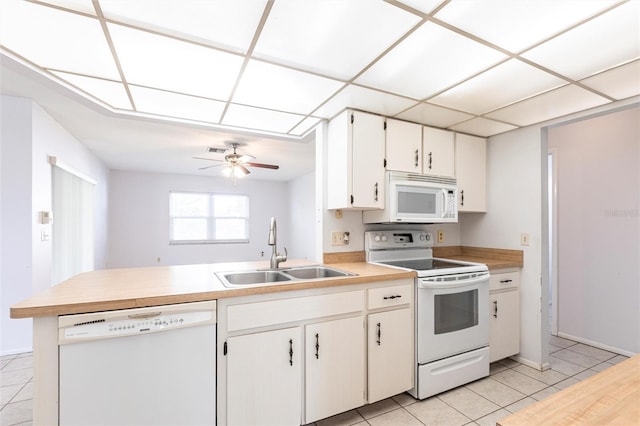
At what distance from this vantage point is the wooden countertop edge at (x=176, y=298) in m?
1.22

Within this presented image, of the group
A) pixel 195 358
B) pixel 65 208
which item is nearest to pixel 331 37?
pixel 195 358

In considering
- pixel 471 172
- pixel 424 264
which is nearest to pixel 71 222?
pixel 424 264

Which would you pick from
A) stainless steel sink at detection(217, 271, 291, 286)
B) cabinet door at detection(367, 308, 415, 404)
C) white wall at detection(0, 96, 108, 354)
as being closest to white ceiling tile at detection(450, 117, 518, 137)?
cabinet door at detection(367, 308, 415, 404)

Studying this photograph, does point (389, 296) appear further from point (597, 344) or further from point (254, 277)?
point (597, 344)

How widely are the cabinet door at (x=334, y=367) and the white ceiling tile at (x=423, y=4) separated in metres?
1.74

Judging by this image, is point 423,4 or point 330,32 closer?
point 423,4

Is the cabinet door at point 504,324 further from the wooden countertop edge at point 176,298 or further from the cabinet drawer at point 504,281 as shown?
the wooden countertop edge at point 176,298

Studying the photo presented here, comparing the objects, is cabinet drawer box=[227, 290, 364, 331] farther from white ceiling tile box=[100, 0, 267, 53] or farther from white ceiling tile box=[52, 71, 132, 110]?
white ceiling tile box=[52, 71, 132, 110]

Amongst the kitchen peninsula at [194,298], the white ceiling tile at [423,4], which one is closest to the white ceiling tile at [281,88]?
the white ceiling tile at [423,4]

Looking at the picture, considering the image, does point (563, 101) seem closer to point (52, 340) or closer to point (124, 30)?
point (124, 30)

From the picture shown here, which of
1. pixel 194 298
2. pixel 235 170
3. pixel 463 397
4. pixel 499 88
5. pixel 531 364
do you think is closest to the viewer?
pixel 194 298

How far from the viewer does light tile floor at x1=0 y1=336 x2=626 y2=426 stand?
1.87 meters

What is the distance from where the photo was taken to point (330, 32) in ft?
4.69

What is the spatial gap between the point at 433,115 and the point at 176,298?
237cm
